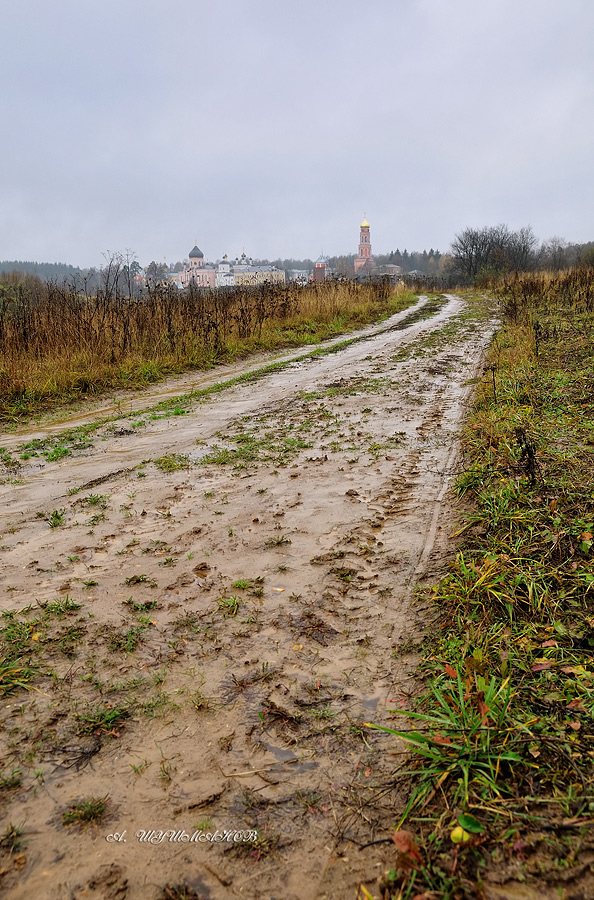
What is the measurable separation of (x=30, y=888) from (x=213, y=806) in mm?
569

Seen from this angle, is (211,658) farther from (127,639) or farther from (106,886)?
(106,886)

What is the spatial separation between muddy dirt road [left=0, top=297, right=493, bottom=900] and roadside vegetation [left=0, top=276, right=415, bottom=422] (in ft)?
10.9

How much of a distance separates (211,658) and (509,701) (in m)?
1.34

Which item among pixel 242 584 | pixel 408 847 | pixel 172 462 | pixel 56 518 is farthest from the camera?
pixel 172 462

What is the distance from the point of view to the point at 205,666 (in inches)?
97.9

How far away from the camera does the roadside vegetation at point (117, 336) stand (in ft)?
27.3

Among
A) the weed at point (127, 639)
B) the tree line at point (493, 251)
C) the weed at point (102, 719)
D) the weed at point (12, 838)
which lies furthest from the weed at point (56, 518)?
the tree line at point (493, 251)

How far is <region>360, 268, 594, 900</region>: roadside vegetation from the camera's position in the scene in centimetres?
150

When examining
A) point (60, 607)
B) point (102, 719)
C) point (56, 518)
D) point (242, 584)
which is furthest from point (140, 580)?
point (56, 518)

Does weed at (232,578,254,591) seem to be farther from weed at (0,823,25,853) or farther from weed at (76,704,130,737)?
weed at (0,823,25,853)

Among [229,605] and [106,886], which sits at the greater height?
[229,605]

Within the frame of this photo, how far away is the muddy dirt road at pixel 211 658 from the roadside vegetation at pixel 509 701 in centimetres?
16

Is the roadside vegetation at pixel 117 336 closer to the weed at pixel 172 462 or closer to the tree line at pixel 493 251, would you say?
the weed at pixel 172 462

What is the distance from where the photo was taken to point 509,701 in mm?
1978
